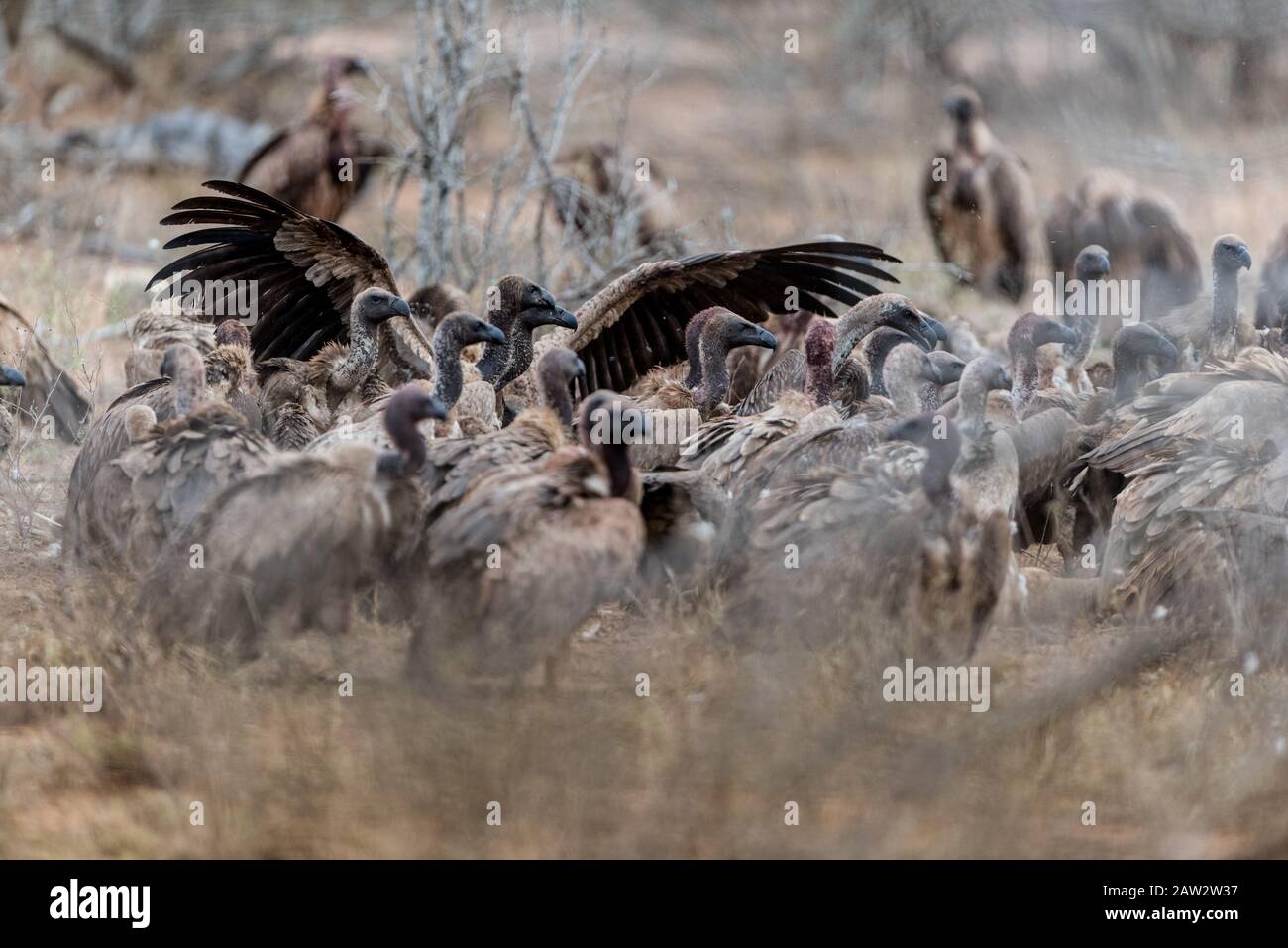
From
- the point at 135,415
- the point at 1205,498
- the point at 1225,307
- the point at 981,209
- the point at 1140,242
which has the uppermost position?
the point at 981,209

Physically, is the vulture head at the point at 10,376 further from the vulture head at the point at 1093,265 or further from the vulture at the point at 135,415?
the vulture head at the point at 1093,265

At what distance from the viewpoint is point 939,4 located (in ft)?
59.6

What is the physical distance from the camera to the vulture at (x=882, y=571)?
5.55 m

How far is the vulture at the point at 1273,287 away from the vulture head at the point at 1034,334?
6.27ft

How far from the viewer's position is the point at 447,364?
695 centimetres

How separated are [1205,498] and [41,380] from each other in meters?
5.16

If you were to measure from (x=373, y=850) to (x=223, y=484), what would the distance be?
1.43 metres

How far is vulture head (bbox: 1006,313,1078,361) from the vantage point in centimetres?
781

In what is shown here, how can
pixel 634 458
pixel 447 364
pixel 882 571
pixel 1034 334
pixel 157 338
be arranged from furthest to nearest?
pixel 157 338 < pixel 1034 334 < pixel 634 458 < pixel 447 364 < pixel 882 571

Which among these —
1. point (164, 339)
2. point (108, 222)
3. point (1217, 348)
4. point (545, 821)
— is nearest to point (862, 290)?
point (1217, 348)

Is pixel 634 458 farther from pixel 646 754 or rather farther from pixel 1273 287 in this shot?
pixel 1273 287

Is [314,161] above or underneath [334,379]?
above

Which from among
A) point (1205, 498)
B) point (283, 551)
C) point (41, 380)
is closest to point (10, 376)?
point (41, 380)

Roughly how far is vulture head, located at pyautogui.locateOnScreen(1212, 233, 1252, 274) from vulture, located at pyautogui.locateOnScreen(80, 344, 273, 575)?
16.0ft
